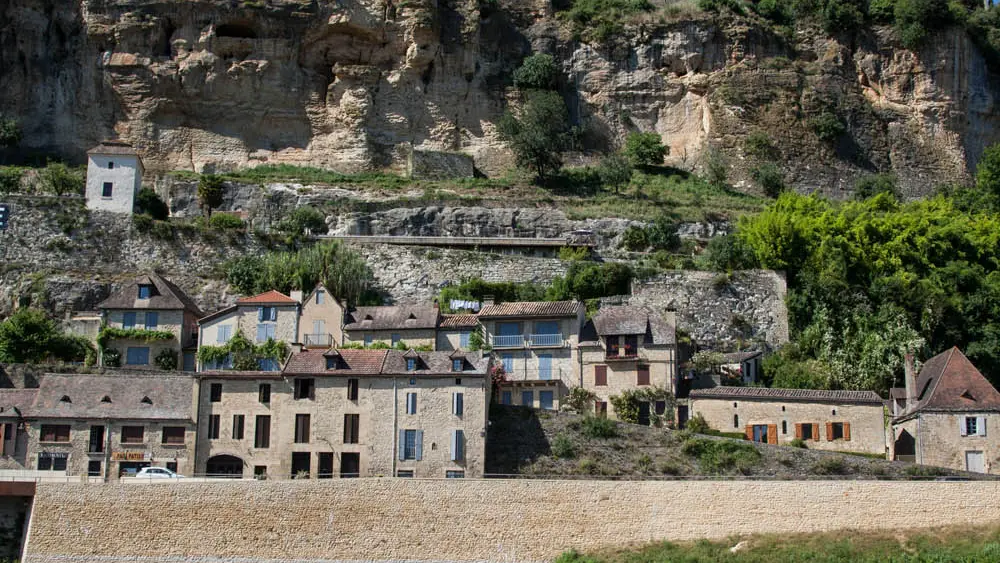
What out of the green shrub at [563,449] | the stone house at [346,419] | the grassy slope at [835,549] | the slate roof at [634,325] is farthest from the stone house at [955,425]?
the stone house at [346,419]

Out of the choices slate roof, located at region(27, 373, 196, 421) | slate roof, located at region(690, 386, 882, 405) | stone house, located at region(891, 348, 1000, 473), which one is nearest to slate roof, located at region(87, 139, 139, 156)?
slate roof, located at region(27, 373, 196, 421)

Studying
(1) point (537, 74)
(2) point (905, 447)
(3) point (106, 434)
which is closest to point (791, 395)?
(2) point (905, 447)

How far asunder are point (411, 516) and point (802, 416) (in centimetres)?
1583

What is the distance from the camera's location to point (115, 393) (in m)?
48.8

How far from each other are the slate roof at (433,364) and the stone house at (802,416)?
28.4ft

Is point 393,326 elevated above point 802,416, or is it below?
above

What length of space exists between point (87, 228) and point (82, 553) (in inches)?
993

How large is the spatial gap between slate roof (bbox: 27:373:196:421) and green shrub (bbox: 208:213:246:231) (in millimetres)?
17261

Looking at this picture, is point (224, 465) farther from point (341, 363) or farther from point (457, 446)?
point (457, 446)

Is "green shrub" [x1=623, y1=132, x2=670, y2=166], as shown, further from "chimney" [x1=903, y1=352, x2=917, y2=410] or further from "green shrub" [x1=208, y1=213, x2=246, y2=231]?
"chimney" [x1=903, y1=352, x2=917, y2=410]

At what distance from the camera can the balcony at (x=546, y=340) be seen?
54219mm

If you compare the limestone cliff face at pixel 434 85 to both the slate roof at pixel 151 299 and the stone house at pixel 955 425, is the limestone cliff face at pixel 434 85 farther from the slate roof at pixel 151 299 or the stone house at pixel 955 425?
the stone house at pixel 955 425

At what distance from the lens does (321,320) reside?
2226 inches

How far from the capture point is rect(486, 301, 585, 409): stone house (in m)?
53.3
